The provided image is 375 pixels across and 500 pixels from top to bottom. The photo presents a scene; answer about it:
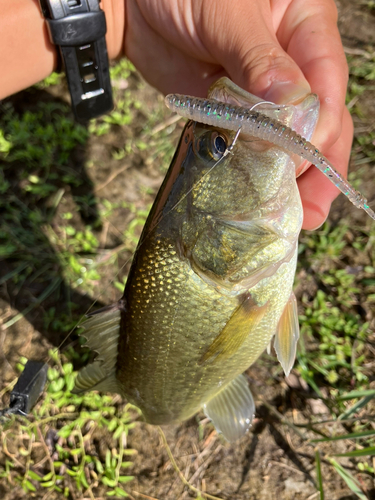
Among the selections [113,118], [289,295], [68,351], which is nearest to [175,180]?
[289,295]

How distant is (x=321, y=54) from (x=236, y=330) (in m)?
1.60

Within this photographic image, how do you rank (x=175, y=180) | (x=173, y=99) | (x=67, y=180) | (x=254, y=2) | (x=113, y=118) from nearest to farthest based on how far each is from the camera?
(x=173, y=99)
(x=175, y=180)
(x=254, y=2)
(x=67, y=180)
(x=113, y=118)

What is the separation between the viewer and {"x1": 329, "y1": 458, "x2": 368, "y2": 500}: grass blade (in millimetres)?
2561

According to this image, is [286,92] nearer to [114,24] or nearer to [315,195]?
[315,195]

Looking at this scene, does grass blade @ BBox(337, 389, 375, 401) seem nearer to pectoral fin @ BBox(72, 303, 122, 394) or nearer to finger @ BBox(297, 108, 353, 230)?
finger @ BBox(297, 108, 353, 230)

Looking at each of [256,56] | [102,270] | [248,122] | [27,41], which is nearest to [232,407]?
[102,270]

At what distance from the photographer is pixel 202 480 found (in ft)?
9.27

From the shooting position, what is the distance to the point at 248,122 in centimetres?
130

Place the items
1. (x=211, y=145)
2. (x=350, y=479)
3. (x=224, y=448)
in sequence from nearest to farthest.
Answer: (x=211, y=145) → (x=350, y=479) → (x=224, y=448)

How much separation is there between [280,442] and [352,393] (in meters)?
0.65

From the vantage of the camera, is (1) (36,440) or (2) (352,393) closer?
(2) (352,393)

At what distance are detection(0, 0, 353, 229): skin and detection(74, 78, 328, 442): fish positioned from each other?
0.98 feet

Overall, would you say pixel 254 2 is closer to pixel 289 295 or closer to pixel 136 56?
pixel 136 56

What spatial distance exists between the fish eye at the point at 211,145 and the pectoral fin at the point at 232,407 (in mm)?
1452
